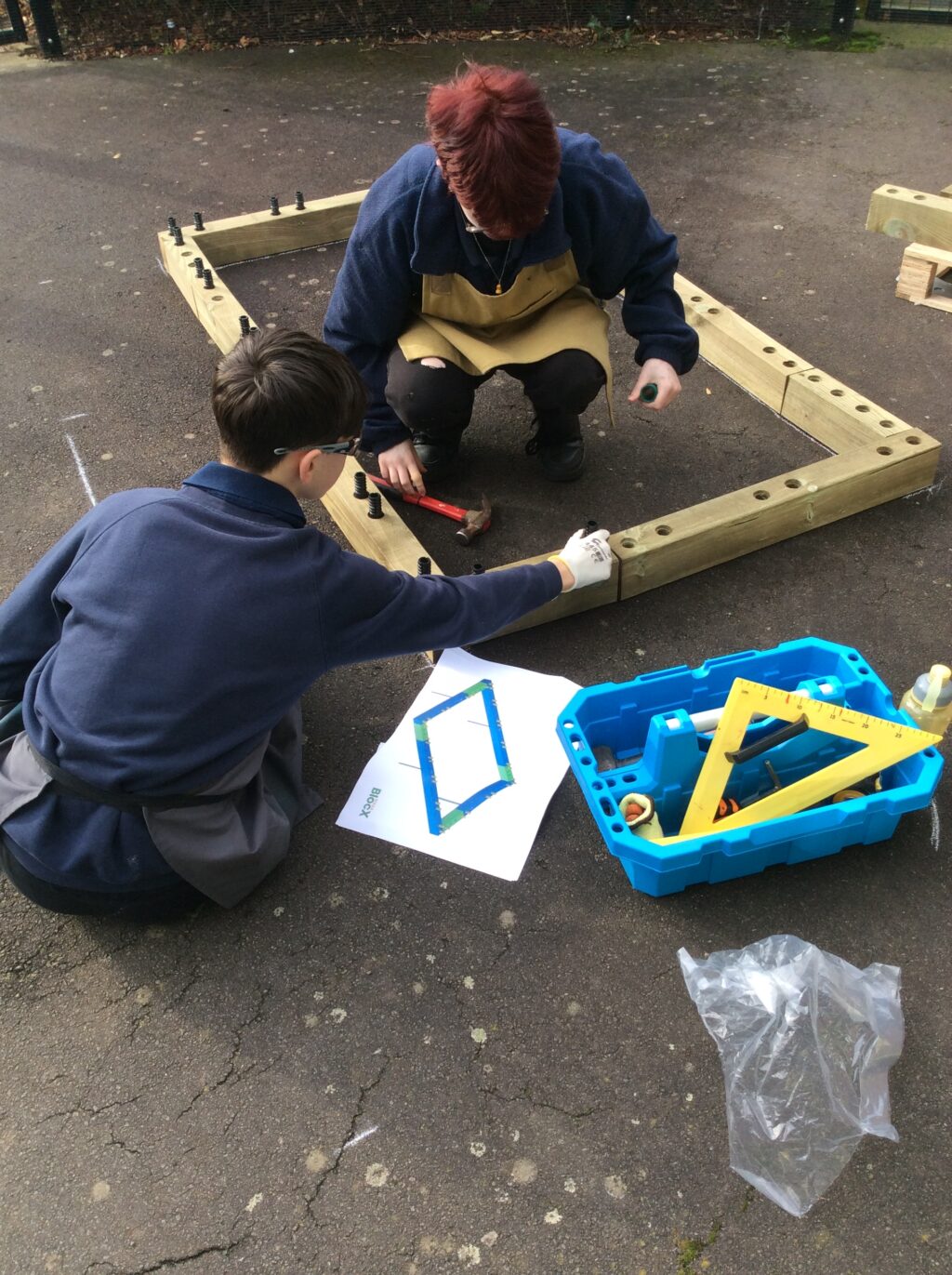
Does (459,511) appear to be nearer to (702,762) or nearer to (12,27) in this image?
(702,762)

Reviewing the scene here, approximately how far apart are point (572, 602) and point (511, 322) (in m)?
0.77

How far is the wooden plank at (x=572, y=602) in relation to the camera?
246cm

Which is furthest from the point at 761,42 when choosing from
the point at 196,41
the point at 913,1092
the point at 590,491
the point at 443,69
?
the point at 913,1092

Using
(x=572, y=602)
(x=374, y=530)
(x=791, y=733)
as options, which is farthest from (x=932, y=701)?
(x=374, y=530)

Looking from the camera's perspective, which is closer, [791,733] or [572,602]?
[791,733]

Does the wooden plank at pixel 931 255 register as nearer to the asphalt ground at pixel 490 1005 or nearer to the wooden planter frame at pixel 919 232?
the wooden planter frame at pixel 919 232

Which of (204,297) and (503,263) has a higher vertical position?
(503,263)

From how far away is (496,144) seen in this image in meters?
2.00

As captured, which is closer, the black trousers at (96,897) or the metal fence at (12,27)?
the black trousers at (96,897)

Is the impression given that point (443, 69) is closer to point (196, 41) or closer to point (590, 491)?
point (196, 41)

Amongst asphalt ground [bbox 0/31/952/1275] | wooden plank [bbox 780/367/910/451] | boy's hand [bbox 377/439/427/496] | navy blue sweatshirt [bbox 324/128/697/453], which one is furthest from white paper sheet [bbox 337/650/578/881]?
wooden plank [bbox 780/367/910/451]

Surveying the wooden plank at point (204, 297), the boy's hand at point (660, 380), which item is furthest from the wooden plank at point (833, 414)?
the wooden plank at point (204, 297)

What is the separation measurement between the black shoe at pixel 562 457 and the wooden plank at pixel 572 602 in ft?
1.68

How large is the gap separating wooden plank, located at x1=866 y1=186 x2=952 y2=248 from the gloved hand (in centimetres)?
238
